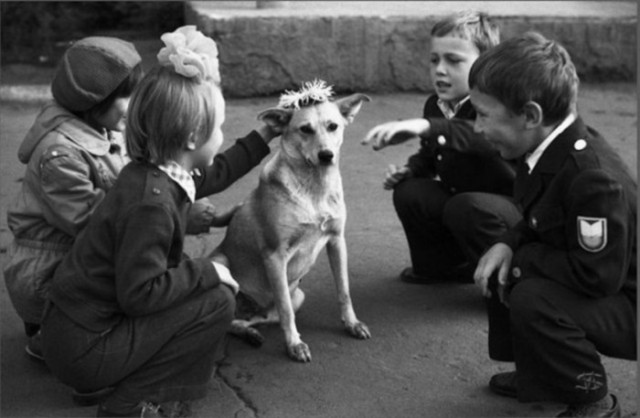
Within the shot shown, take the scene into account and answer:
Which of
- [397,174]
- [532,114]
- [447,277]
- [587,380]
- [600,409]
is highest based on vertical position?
[532,114]

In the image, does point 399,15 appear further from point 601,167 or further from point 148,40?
point 601,167

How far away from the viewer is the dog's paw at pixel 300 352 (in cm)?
434

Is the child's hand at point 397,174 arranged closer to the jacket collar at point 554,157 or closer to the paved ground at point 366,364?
the paved ground at point 366,364

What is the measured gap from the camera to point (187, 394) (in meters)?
3.87

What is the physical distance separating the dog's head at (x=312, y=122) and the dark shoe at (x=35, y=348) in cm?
110

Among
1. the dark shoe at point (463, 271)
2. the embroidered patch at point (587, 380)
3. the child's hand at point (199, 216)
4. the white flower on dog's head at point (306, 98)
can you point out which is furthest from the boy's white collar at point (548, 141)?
the child's hand at point (199, 216)

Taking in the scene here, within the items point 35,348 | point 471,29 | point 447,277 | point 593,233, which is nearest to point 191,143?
point 35,348

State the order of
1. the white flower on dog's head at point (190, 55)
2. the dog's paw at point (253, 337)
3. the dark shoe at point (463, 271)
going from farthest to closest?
the dark shoe at point (463, 271), the dog's paw at point (253, 337), the white flower on dog's head at point (190, 55)

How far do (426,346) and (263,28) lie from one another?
3.54 meters

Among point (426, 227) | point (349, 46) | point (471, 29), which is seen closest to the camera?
point (471, 29)

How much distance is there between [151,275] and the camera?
364 centimetres

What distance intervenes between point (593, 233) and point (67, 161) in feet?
5.65

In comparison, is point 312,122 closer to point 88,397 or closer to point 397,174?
point 397,174

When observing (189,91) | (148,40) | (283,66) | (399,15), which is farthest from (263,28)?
(189,91)
